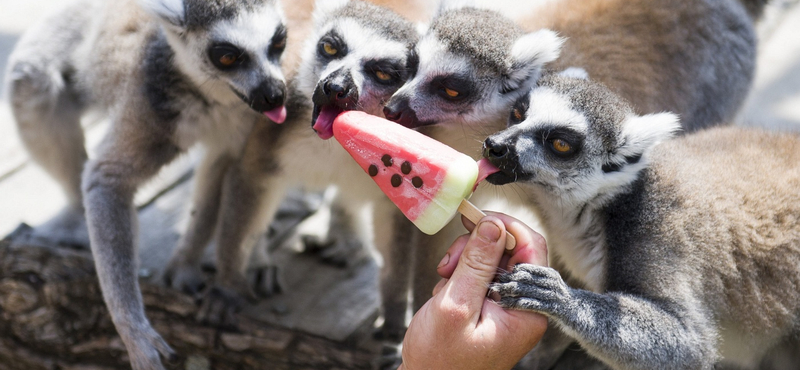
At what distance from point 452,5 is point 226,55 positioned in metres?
1.07

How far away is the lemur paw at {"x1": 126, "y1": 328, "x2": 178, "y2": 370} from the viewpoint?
→ 3361 mm

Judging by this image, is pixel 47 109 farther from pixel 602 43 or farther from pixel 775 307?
pixel 775 307

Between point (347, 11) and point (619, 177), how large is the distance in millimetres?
1434

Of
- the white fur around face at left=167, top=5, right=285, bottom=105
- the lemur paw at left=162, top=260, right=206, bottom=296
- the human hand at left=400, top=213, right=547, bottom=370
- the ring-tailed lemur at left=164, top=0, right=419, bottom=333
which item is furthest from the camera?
the lemur paw at left=162, top=260, right=206, bottom=296

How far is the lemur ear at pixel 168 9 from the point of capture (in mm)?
3375

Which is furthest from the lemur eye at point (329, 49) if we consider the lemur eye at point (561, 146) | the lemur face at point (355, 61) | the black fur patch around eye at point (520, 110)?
the lemur eye at point (561, 146)

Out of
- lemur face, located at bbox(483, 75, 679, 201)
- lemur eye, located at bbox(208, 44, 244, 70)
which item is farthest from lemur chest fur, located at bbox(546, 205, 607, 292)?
lemur eye, located at bbox(208, 44, 244, 70)

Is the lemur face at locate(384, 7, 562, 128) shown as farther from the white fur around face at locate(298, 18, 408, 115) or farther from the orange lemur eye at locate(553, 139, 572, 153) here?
the orange lemur eye at locate(553, 139, 572, 153)

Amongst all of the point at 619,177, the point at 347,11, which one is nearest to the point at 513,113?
the point at 619,177

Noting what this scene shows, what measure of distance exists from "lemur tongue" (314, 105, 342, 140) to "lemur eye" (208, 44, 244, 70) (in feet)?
1.89

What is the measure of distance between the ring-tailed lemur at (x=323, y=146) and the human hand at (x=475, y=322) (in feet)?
2.99

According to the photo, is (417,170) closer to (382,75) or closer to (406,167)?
(406,167)

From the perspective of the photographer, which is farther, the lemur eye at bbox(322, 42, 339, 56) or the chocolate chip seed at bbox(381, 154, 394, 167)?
the lemur eye at bbox(322, 42, 339, 56)

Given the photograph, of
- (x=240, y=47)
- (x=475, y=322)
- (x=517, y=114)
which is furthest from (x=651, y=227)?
(x=240, y=47)
